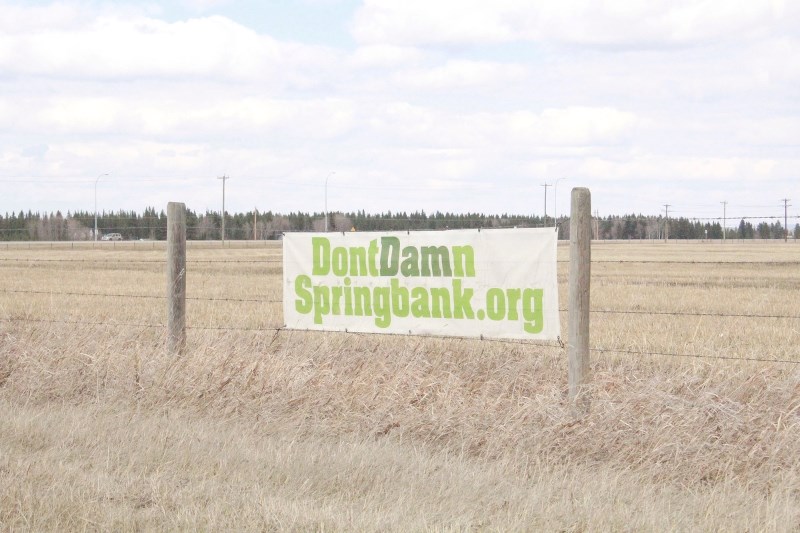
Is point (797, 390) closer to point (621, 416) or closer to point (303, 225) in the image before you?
point (621, 416)

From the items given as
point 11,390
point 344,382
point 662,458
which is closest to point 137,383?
point 11,390

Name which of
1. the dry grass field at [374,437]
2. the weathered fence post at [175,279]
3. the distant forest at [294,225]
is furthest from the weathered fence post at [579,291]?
the distant forest at [294,225]

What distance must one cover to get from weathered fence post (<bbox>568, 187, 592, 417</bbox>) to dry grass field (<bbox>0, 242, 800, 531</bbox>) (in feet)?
0.79

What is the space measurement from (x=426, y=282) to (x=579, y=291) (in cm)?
167

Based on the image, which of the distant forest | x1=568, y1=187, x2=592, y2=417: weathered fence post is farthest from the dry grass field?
the distant forest

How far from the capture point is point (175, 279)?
9828mm

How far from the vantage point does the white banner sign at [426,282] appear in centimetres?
827

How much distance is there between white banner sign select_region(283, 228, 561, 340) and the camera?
8.27 metres

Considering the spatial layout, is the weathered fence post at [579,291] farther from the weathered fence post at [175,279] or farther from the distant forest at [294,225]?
the distant forest at [294,225]

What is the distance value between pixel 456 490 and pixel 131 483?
197 centimetres

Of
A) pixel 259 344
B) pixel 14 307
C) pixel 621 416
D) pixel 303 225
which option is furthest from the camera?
pixel 303 225

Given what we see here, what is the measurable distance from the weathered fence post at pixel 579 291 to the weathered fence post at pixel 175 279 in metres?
4.22

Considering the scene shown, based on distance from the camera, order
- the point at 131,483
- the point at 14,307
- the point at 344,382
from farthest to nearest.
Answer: the point at 14,307, the point at 344,382, the point at 131,483

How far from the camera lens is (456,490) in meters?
5.74
